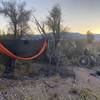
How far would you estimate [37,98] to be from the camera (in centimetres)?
612

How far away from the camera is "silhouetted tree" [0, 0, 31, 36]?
15.5 m

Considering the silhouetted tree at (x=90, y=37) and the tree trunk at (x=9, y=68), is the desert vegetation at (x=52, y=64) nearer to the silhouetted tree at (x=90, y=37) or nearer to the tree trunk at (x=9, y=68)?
the tree trunk at (x=9, y=68)

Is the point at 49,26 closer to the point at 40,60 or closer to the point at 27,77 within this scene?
the point at 40,60

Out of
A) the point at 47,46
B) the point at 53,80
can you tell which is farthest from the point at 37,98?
the point at 47,46

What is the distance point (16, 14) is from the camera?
1555 centimetres

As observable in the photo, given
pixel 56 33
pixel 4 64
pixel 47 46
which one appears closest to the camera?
pixel 4 64

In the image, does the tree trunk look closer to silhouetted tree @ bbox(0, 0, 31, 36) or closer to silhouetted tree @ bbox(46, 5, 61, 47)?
silhouetted tree @ bbox(0, 0, 31, 36)

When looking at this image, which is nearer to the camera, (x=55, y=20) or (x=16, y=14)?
(x=16, y=14)

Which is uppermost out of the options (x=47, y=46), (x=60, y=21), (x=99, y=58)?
(x=60, y=21)

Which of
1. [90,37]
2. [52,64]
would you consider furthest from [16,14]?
[90,37]

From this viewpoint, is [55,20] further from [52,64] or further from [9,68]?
[9,68]

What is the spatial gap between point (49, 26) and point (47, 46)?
365cm

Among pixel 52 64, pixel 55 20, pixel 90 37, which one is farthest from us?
pixel 90 37

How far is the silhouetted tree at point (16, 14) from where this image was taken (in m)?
15.5
